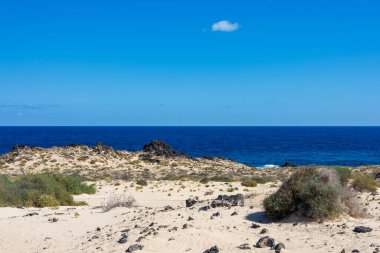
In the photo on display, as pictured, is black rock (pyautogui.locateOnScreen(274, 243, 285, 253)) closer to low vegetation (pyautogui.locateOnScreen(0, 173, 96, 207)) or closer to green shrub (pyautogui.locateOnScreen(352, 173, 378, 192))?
green shrub (pyautogui.locateOnScreen(352, 173, 378, 192))

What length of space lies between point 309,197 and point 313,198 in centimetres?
15

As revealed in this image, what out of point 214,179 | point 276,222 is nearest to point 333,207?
point 276,222

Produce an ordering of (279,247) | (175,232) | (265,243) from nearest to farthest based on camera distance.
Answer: (279,247), (265,243), (175,232)

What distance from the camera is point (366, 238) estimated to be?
1328 cm

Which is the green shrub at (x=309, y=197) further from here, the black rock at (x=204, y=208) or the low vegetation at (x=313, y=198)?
the black rock at (x=204, y=208)

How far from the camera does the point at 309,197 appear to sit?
1554cm

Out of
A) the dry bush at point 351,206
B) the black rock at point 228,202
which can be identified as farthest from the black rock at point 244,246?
the black rock at point 228,202

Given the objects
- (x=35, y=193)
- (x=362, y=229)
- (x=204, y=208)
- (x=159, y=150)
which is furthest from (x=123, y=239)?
(x=159, y=150)

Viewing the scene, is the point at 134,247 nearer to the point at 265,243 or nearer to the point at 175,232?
the point at 175,232

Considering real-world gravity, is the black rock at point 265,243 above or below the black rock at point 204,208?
below

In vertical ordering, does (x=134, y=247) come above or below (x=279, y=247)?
below

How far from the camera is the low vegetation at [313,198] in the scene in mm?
15336

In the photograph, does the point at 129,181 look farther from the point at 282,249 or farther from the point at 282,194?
the point at 282,249

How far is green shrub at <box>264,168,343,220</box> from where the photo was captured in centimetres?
1533
